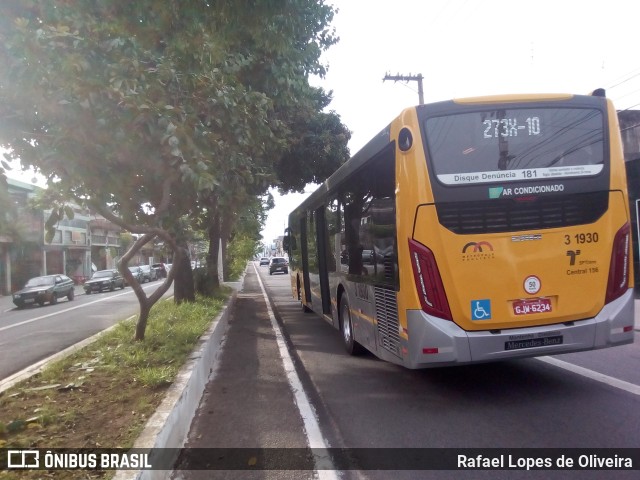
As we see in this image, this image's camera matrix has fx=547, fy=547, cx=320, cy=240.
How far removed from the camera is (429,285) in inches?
218

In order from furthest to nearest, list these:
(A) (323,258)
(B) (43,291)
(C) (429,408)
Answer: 1. (B) (43,291)
2. (A) (323,258)
3. (C) (429,408)

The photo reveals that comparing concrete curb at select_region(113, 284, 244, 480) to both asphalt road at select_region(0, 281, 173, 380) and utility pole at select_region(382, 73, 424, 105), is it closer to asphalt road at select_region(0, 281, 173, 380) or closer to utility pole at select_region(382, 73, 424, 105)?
asphalt road at select_region(0, 281, 173, 380)

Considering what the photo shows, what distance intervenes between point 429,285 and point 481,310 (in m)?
0.58

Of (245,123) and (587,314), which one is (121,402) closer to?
(587,314)

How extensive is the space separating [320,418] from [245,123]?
584cm

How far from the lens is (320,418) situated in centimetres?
576

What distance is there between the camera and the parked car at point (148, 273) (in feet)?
139

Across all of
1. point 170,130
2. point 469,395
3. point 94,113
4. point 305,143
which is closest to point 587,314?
point 469,395

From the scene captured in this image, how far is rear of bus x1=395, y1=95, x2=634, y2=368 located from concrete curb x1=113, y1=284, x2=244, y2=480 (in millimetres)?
2369

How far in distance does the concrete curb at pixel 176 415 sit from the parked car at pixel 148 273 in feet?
118

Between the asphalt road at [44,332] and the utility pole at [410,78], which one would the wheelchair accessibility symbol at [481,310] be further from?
the utility pole at [410,78]

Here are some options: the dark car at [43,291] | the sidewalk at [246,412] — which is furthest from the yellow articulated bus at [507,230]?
the dark car at [43,291]

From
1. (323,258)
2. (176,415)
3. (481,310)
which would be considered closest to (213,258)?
(323,258)

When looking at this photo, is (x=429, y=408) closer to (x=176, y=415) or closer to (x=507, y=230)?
(x=507, y=230)
